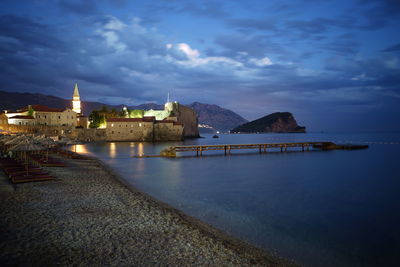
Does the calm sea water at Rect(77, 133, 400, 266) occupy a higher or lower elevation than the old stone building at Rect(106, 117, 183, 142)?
lower

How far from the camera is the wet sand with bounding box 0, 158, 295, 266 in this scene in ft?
19.6

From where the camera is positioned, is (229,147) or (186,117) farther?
(186,117)

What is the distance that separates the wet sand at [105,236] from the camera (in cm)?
596

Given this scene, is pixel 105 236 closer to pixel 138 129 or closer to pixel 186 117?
pixel 138 129

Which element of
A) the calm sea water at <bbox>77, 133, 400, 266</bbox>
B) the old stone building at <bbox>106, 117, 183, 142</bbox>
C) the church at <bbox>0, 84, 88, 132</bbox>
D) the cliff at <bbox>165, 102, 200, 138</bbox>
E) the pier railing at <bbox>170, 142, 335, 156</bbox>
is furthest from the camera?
the cliff at <bbox>165, 102, 200, 138</bbox>

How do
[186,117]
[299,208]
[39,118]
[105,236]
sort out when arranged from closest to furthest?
1. [105,236]
2. [299,208]
3. [39,118]
4. [186,117]

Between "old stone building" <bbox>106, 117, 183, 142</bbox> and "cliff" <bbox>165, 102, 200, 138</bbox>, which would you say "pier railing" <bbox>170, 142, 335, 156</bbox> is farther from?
"cliff" <bbox>165, 102, 200, 138</bbox>

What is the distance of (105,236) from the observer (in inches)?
282

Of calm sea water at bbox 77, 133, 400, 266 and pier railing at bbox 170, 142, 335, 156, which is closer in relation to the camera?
calm sea water at bbox 77, 133, 400, 266

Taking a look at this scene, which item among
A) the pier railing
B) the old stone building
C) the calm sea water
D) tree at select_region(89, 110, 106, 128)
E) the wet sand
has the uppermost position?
tree at select_region(89, 110, 106, 128)

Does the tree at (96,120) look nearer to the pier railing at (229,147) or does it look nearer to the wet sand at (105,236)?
the pier railing at (229,147)

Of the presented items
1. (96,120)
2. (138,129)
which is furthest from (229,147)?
(96,120)

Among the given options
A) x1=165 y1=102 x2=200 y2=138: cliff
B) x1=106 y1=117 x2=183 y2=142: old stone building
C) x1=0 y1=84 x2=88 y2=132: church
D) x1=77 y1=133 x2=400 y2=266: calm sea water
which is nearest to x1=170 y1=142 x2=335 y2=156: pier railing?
x1=77 y1=133 x2=400 y2=266: calm sea water

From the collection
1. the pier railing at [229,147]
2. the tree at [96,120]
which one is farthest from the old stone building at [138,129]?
the pier railing at [229,147]
